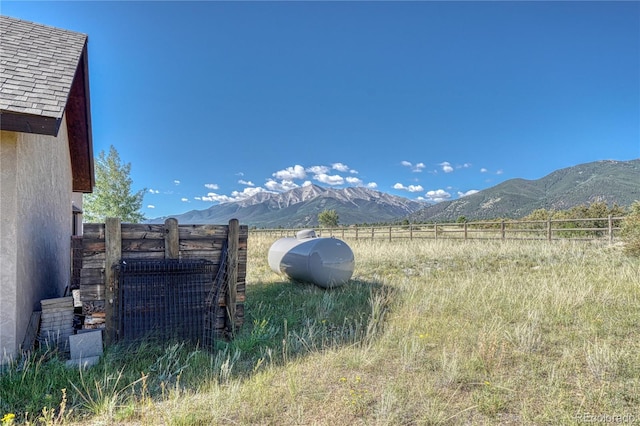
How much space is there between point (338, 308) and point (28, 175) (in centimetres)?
528

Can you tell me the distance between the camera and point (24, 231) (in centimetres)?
436

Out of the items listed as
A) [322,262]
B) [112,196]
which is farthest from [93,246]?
[112,196]

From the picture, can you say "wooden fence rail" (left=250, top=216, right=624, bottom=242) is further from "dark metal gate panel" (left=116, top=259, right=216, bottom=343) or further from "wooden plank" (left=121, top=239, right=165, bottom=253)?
"wooden plank" (left=121, top=239, right=165, bottom=253)

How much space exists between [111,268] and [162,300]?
0.79 metres

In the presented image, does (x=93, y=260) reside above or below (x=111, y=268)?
above

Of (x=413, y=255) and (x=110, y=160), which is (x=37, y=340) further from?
(x=110, y=160)

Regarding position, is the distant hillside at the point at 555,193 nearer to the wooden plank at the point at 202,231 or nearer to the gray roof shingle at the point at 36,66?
the wooden plank at the point at 202,231

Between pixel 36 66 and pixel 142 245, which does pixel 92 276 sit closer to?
pixel 142 245

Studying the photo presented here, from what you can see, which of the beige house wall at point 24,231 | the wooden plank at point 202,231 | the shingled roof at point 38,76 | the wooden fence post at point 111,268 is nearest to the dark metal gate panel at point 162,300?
the wooden fence post at point 111,268

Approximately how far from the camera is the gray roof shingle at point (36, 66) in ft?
12.4

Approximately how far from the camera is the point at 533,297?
21.5 ft

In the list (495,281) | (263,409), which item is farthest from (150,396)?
(495,281)

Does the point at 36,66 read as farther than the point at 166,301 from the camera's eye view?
Yes

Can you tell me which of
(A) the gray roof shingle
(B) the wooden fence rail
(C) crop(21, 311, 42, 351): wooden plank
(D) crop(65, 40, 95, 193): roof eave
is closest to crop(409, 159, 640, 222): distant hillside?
(B) the wooden fence rail
